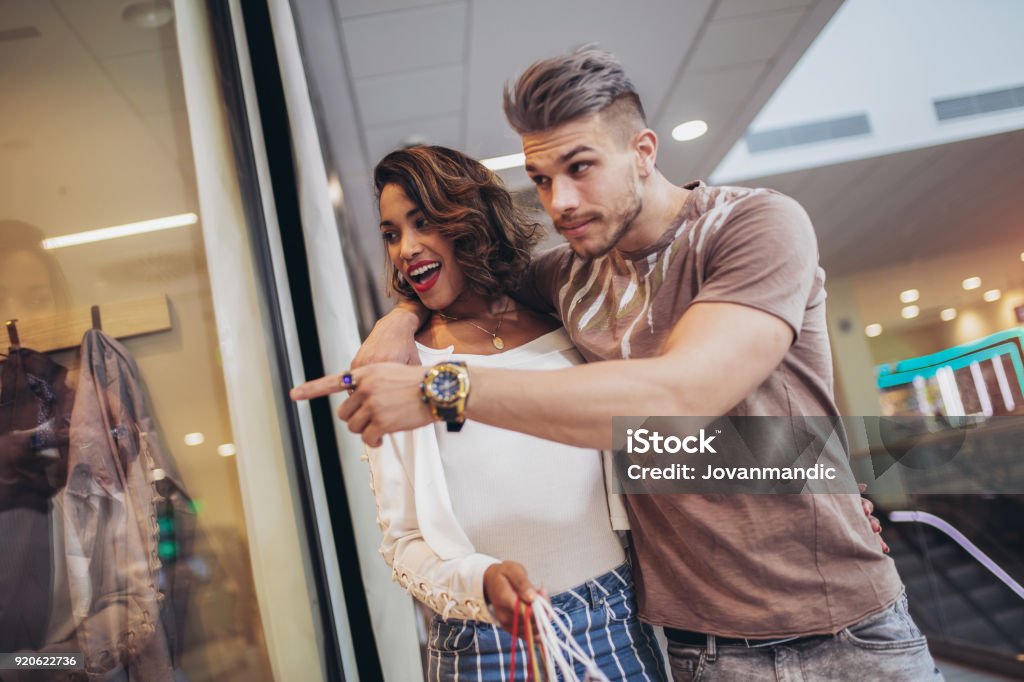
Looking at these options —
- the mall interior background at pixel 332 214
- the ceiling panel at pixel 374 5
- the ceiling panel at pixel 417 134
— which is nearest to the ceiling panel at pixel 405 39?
the ceiling panel at pixel 374 5

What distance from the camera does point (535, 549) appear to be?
86 centimetres

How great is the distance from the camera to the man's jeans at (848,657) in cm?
76

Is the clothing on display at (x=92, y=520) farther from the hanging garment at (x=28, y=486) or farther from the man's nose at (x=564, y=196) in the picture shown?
the man's nose at (x=564, y=196)

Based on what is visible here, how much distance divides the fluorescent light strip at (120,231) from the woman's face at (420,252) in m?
0.53

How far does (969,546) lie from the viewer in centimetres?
135

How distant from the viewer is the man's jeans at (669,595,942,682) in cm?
76

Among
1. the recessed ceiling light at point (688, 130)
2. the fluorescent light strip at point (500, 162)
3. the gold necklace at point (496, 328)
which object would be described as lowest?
the gold necklace at point (496, 328)

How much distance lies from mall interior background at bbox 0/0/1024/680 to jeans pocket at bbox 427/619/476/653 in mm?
488

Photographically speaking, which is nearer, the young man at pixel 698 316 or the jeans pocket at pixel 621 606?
the young man at pixel 698 316

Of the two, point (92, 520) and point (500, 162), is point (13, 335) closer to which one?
point (92, 520)

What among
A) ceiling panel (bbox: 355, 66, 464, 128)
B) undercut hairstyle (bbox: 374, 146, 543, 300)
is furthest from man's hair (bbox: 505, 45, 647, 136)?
ceiling panel (bbox: 355, 66, 464, 128)

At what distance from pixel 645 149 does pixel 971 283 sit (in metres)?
0.83

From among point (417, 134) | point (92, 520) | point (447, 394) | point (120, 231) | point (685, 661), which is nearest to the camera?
point (447, 394)

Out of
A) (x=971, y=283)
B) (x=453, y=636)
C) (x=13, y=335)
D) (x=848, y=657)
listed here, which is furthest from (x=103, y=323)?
(x=971, y=283)
